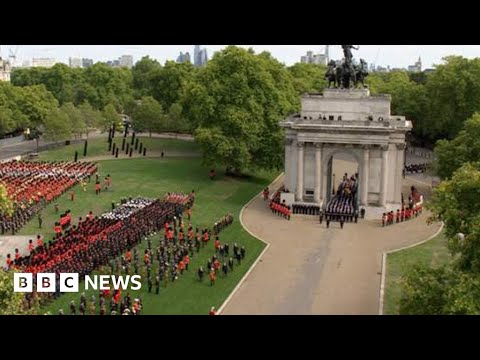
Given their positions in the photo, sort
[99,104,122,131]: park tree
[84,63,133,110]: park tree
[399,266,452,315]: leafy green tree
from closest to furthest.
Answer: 1. [399,266,452,315]: leafy green tree
2. [99,104,122,131]: park tree
3. [84,63,133,110]: park tree

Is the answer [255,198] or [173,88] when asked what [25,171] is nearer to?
[255,198]

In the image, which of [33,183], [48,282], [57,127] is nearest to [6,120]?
[57,127]

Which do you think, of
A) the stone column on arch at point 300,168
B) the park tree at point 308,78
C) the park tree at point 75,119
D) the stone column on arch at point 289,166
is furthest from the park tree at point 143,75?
the stone column on arch at point 300,168

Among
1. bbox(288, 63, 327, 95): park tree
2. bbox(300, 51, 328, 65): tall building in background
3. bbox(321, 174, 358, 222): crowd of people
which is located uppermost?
bbox(300, 51, 328, 65): tall building in background

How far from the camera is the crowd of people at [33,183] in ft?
131

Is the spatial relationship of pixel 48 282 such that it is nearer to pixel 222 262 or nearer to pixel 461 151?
pixel 222 262

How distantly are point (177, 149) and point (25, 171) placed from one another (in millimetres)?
22859

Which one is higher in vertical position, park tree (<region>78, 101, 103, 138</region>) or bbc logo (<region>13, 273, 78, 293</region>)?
park tree (<region>78, 101, 103, 138</region>)

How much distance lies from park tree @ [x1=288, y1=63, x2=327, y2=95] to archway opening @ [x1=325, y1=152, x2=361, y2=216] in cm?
1987

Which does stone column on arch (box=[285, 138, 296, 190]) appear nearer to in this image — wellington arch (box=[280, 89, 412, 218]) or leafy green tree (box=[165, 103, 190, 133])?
wellington arch (box=[280, 89, 412, 218])

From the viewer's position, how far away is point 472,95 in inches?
2458

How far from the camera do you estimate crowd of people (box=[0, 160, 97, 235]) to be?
131ft

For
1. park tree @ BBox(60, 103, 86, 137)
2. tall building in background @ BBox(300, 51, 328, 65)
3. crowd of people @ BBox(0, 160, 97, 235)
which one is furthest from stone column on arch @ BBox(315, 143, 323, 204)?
tall building in background @ BBox(300, 51, 328, 65)
